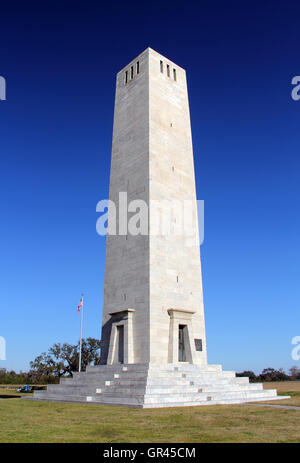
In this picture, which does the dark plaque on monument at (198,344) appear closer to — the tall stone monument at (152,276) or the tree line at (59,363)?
the tall stone monument at (152,276)

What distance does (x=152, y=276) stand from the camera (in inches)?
987

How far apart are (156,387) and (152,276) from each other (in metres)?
8.65

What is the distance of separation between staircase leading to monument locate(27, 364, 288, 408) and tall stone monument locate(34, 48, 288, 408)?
64mm

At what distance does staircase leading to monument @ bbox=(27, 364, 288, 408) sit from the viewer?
16.9 metres

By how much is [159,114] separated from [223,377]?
65.9 ft

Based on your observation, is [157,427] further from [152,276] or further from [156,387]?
[152,276]

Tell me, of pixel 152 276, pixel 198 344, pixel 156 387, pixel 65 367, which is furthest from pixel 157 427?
pixel 65 367

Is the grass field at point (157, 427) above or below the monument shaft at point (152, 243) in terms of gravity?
below

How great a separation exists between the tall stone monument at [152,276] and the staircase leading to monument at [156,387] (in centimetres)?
6

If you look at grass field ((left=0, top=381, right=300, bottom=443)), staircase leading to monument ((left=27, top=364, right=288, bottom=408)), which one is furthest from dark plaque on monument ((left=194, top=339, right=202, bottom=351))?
grass field ((left=0, top=381, right=300, bottom=443))

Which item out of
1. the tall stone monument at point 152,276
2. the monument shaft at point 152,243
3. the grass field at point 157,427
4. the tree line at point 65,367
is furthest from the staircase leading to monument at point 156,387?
the tree line at point 65,367

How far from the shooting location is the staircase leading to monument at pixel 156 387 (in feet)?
55.5

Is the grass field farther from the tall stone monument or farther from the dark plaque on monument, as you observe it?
the dark plaque on monument
